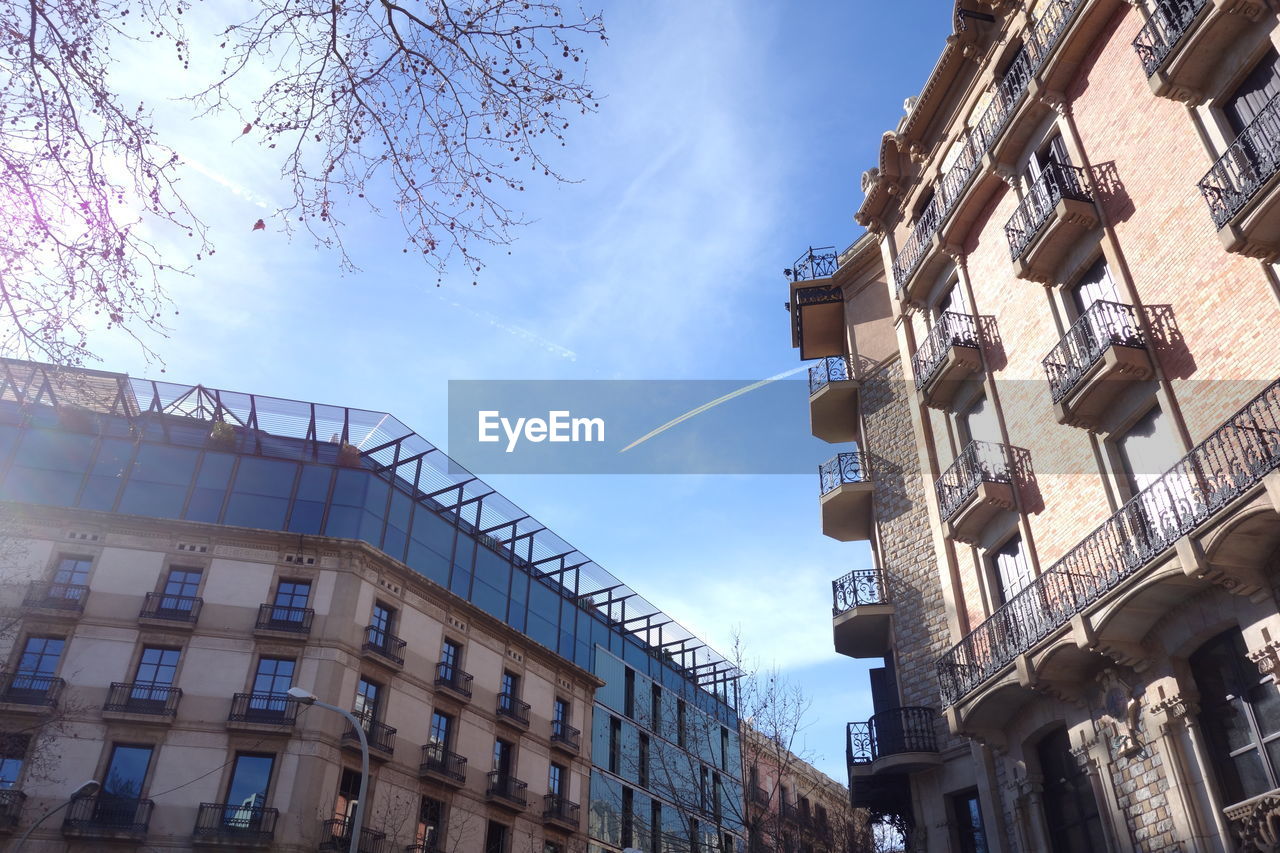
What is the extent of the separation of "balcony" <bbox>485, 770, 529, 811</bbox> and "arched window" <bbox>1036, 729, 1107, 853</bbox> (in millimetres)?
22569

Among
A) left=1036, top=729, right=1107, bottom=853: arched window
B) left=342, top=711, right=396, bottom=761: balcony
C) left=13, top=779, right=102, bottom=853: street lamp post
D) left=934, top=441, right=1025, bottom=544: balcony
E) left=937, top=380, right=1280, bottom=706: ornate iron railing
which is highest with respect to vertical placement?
left=934, top=441, right=1025, bottom=544: balcony

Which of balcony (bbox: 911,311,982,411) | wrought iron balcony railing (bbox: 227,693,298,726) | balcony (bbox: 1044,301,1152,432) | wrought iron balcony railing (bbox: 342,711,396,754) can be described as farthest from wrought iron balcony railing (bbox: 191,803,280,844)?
balcony (bbox: 1044,301,1152,432)

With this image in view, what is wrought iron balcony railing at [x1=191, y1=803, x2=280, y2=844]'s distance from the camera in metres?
25.3

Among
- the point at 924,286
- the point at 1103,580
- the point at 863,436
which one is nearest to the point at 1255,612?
the point at 1103,580

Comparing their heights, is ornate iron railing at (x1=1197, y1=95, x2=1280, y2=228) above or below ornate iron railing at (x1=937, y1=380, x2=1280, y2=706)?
above

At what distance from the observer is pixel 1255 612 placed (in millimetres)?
10766

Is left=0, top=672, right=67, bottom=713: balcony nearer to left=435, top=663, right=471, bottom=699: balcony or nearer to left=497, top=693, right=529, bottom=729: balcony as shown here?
left=435, top=663, right=471, bottom=699: balcony

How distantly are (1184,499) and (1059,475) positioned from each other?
4.03 meters

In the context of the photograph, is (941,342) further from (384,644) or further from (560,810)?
(560,810)

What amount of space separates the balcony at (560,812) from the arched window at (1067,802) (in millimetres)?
24168

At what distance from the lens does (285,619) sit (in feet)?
96.7

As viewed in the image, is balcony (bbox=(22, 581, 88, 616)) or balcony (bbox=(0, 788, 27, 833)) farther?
balcony (bbox=(22, 581, 88, 616))

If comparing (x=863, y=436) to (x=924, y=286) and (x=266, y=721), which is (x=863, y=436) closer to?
(x=924, y=286)

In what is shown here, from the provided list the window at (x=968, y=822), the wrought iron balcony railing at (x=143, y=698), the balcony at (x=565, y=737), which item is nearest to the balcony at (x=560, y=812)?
the balcony at (x=565, y=737)
